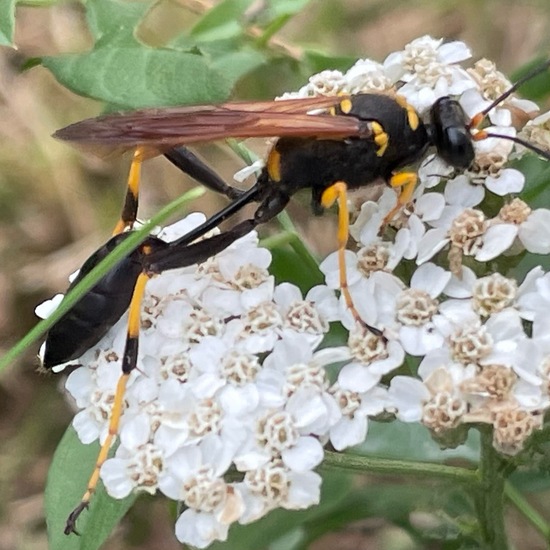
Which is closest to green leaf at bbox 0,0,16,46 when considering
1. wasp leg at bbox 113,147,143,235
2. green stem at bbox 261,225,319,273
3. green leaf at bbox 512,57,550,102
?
wasp leg at bbox 113,147,143,235

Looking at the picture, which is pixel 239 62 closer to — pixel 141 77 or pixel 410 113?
pixel 141 77

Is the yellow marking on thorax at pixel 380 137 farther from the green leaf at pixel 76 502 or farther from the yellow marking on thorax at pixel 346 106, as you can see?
the green leaf at pixel 76 502

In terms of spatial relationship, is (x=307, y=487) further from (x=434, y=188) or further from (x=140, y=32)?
(x=140, y=32)

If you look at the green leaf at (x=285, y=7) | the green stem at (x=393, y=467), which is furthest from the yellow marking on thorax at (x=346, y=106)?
the green stem at (x=393, y=467)

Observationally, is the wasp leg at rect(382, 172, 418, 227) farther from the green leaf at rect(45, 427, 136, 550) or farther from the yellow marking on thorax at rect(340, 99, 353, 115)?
the green leaf at rect(45, 427, 136, 550)

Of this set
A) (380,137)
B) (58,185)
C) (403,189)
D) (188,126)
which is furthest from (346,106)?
(58,185)

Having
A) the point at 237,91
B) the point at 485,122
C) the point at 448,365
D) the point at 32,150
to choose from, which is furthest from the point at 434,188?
the point at 32,150
